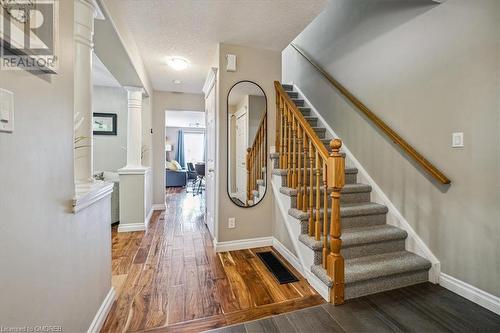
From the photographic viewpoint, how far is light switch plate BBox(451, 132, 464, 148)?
1.74m

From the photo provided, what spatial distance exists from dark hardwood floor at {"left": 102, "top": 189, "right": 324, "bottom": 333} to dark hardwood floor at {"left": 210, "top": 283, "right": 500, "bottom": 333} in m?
0.10

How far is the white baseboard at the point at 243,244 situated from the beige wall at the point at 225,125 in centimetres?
5

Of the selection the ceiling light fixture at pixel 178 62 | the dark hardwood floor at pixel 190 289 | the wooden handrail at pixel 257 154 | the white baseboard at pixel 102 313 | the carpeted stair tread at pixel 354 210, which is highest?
the ceiling light fixture at pixel 178 62

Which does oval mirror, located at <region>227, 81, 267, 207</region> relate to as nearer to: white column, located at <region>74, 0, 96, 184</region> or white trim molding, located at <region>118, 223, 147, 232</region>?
white column, located at <region>74, 0, 96, 184</region>

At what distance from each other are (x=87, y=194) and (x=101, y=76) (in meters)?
3.60

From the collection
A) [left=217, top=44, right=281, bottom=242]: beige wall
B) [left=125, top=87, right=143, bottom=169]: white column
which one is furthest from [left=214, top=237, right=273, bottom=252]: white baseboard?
[left=125, top=87, right=143, bottom=169]: white column

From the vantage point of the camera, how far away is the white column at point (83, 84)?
5.14ft

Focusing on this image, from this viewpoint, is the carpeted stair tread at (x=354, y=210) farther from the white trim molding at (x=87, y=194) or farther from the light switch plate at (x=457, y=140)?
the white trim molding at (x=87, y=194)

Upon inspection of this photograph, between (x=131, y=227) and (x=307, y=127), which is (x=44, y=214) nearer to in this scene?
(x=307, y=127)

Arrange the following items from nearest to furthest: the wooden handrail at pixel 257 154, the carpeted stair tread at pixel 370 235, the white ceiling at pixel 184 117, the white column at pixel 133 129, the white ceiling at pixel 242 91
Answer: the carpeted stair tread at pixel 370 235, the white ceiling at pixel 242 91, the wooden handrail at pixel 257 154, the white column at pixel 133 129, the white ceiling at pixel 184 117

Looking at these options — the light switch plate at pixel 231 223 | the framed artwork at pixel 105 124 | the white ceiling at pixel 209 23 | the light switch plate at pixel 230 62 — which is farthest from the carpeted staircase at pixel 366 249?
the framed artwork at pixel 105 124

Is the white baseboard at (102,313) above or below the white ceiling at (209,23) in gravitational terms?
below

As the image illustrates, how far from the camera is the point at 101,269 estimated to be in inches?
59.9

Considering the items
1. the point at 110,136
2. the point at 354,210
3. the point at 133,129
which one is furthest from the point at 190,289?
the point at 110,136
